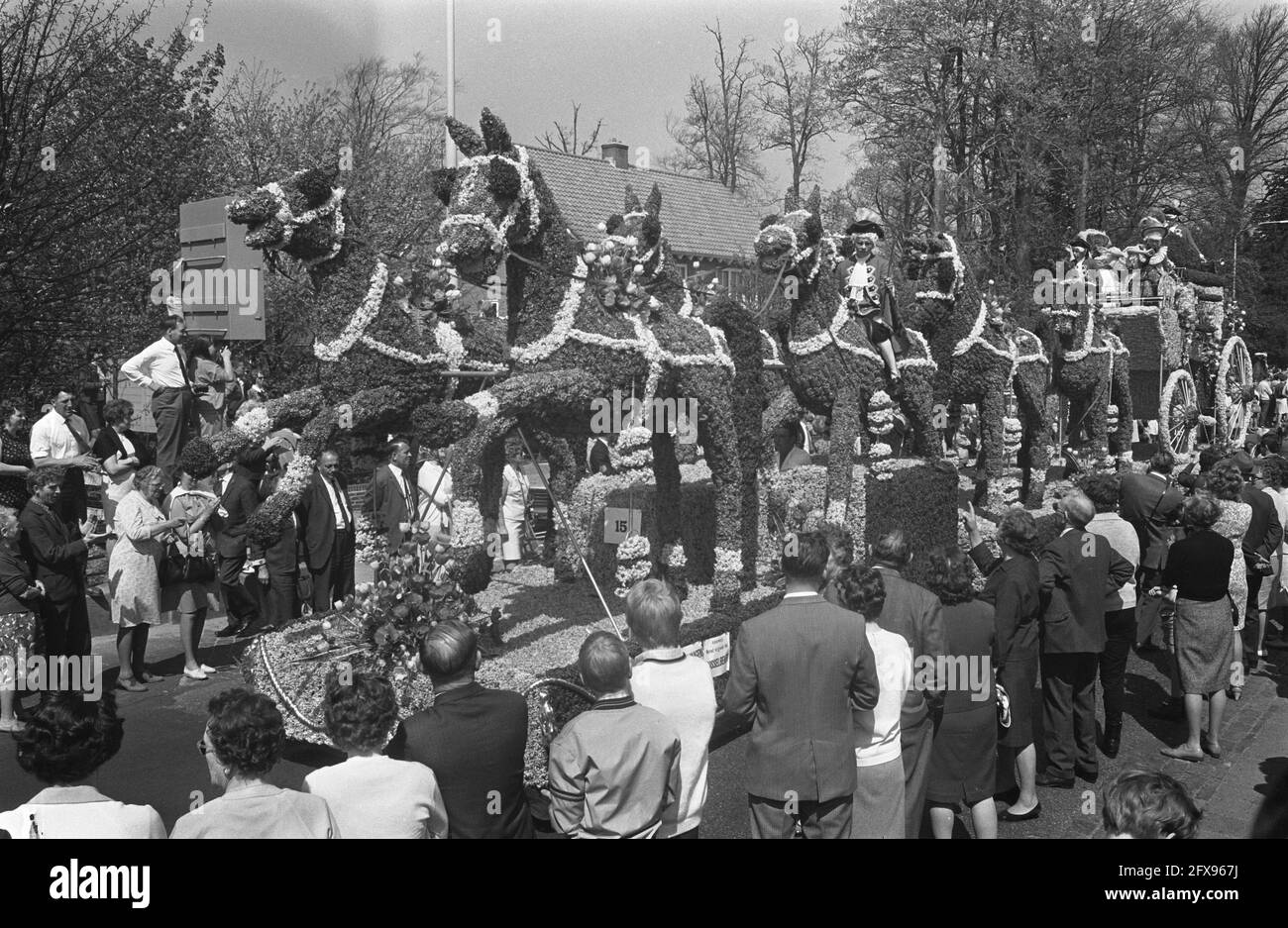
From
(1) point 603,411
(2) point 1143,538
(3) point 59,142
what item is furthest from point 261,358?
(2) point 1143,538

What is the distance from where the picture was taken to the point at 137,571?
741cm

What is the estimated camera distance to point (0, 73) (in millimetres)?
8523

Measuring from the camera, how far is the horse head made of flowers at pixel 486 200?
6.76 metres

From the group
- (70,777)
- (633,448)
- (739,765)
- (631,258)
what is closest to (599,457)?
(631,258)

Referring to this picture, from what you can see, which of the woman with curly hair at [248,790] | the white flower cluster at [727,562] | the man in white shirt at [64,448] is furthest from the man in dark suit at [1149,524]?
the man in white shirt at [64,448]

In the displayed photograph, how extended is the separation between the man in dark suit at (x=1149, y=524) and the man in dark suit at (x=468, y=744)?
22.1 ft

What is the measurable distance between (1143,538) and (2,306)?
9457 mm

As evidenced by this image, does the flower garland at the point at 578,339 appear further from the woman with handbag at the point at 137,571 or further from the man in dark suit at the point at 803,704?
the man in dark suit at the point at 803,704

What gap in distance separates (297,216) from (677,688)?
13.1 feet

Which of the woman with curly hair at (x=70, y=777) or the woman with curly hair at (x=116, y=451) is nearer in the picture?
the woman with curly hair at (x=70, y=777)

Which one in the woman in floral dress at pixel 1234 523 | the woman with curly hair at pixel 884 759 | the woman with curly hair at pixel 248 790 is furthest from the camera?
the woman in floral dress at pixel 1234 523
